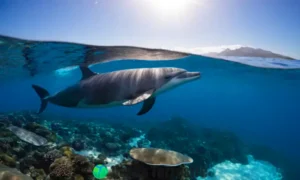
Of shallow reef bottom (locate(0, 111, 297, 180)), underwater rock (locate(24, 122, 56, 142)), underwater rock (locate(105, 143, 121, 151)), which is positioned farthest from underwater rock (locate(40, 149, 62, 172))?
underwater rock (locate(105, 143, 121, 151))

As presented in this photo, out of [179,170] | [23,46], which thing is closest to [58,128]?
[23,46]

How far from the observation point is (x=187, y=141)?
17.1 metres

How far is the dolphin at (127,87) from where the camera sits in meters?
6.29

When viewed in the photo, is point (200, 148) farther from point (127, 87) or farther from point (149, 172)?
point (127, 87)

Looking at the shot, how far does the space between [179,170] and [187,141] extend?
11.6 m

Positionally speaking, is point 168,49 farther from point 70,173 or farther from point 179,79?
point 70,173

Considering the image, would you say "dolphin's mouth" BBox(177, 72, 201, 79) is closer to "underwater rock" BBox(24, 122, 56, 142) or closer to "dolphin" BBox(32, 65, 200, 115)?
"dolphin" BBox(32, 65, 200, 115)

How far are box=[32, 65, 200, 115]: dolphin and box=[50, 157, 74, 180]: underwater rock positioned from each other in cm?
216

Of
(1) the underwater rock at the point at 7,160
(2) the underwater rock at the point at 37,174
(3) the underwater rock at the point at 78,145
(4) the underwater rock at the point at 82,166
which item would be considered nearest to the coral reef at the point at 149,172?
(4) the underwater rock at the point at 82,166

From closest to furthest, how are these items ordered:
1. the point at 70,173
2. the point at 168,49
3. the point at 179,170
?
the point at 70,173, the point at 179,170, the point at 168,49

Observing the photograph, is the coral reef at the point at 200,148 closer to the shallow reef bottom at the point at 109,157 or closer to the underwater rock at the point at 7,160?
the shallow reef bottom at the point at 109,157

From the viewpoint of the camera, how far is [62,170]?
5293mm

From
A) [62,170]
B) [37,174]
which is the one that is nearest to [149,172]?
[62,170]

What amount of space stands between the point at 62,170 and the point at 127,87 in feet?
9.54
